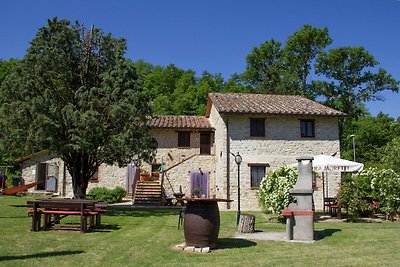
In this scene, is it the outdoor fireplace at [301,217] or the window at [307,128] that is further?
the window at [307,128]

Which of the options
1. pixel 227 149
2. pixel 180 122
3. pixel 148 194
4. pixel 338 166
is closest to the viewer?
pixel 338 166

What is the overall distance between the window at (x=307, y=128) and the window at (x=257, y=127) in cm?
235

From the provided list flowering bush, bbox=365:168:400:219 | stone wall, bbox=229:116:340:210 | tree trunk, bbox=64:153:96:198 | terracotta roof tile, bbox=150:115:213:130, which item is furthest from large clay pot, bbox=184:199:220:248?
terracotta roof tile, bbox=150:115:213:130

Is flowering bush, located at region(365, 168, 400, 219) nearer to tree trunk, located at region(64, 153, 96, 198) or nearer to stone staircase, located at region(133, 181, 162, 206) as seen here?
stone staircase, located at region(133, 181, 162, 206)

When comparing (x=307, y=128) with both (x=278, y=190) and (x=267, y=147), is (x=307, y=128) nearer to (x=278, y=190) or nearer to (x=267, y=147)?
(x=267, y=147)

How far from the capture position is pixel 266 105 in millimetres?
23531

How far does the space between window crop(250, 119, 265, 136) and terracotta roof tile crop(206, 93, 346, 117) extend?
0.69 metres

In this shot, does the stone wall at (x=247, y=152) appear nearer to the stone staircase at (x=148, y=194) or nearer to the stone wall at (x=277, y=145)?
the stone wall at (x=277, y=145)

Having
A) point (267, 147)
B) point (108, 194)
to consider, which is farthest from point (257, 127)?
point (108, 194)

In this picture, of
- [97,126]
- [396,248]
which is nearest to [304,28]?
[97,126]

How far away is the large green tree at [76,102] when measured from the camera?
16.5m

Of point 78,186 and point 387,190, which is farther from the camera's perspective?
point 78,186

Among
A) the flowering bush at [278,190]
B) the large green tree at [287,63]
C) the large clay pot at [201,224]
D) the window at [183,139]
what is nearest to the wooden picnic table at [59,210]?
the large clay pot at [201,224]

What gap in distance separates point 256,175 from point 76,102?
10.3 meters
